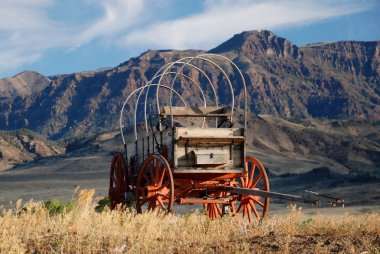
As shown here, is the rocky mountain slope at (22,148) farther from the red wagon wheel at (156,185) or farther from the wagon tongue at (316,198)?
the wagon tongue at (316,198)

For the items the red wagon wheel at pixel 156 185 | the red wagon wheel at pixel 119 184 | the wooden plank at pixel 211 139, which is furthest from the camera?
the red wagon wheel at pixel 119 184

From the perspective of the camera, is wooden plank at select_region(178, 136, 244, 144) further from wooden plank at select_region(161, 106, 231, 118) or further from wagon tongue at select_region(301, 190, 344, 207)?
wagon tongue at select_region(301, 190, 344, 207)

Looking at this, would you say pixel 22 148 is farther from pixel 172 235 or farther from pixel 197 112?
pixel 172 235

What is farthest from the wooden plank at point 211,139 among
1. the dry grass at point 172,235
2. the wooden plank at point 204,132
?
the dry grass at point 172,235

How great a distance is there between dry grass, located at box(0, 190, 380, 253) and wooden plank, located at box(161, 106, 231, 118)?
120 inches

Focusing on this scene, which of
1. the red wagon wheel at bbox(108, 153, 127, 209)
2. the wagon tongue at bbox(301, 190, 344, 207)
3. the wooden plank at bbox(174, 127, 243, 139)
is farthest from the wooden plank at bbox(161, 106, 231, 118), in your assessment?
the wagon tongue at bbox(301, 190, 344, 207)

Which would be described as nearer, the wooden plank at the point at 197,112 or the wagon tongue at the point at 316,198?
the wagon tongue at the point at 316,198

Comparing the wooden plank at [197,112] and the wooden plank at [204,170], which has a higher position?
the wooden plank at [197,112]

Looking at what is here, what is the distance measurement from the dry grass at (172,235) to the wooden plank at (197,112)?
9.99ft

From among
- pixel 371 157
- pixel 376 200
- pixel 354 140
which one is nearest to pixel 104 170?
pixel 376 200

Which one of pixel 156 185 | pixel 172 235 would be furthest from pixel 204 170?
pixel 172 235

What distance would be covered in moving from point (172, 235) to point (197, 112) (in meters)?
4.85

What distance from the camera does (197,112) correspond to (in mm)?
11547

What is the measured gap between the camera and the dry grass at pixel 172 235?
628 centimetres
